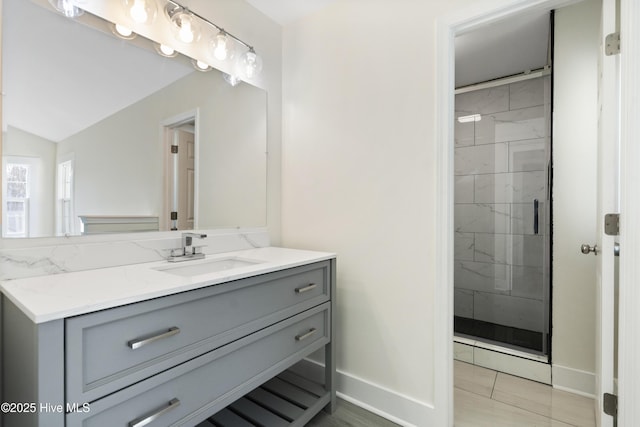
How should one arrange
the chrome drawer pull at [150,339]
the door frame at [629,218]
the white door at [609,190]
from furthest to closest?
1. the white door at [609,190]
2. the door frame at [629,218]
3. the chrome drawer pull at [150,339]

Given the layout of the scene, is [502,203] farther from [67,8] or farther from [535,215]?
[67,8]

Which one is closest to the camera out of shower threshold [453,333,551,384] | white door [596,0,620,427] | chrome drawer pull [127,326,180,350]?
chrome drawer pull [127,326,180,350]

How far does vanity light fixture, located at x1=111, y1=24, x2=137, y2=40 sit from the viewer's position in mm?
1396

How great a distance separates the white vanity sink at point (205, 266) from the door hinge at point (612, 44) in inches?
66.9

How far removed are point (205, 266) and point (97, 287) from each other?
2.02 ft

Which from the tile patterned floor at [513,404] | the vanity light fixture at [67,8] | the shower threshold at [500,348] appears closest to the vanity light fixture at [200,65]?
the vanity light fixture at [67,8]

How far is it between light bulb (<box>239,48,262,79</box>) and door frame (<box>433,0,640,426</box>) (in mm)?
1068

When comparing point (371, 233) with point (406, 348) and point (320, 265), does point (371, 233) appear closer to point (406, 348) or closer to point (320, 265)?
point (320, 265)

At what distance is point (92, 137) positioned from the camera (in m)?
1.36

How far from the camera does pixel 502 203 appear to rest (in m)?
2.82

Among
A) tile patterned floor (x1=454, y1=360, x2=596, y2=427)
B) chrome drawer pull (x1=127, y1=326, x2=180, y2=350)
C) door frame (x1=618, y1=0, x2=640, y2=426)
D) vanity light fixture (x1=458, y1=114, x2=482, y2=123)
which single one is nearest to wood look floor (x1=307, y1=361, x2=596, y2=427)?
tile patterned floor (x1=454, y1=360, x2=596, y2=427)

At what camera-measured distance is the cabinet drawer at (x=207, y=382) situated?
855mm

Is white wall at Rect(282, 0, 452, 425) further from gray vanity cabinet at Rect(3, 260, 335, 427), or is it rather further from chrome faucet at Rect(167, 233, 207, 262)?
chrome faucet at Rect(167, 233, 207, 262)

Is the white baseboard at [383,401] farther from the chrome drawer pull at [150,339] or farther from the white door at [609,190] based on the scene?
the chrome drawer pull at [150,339]
